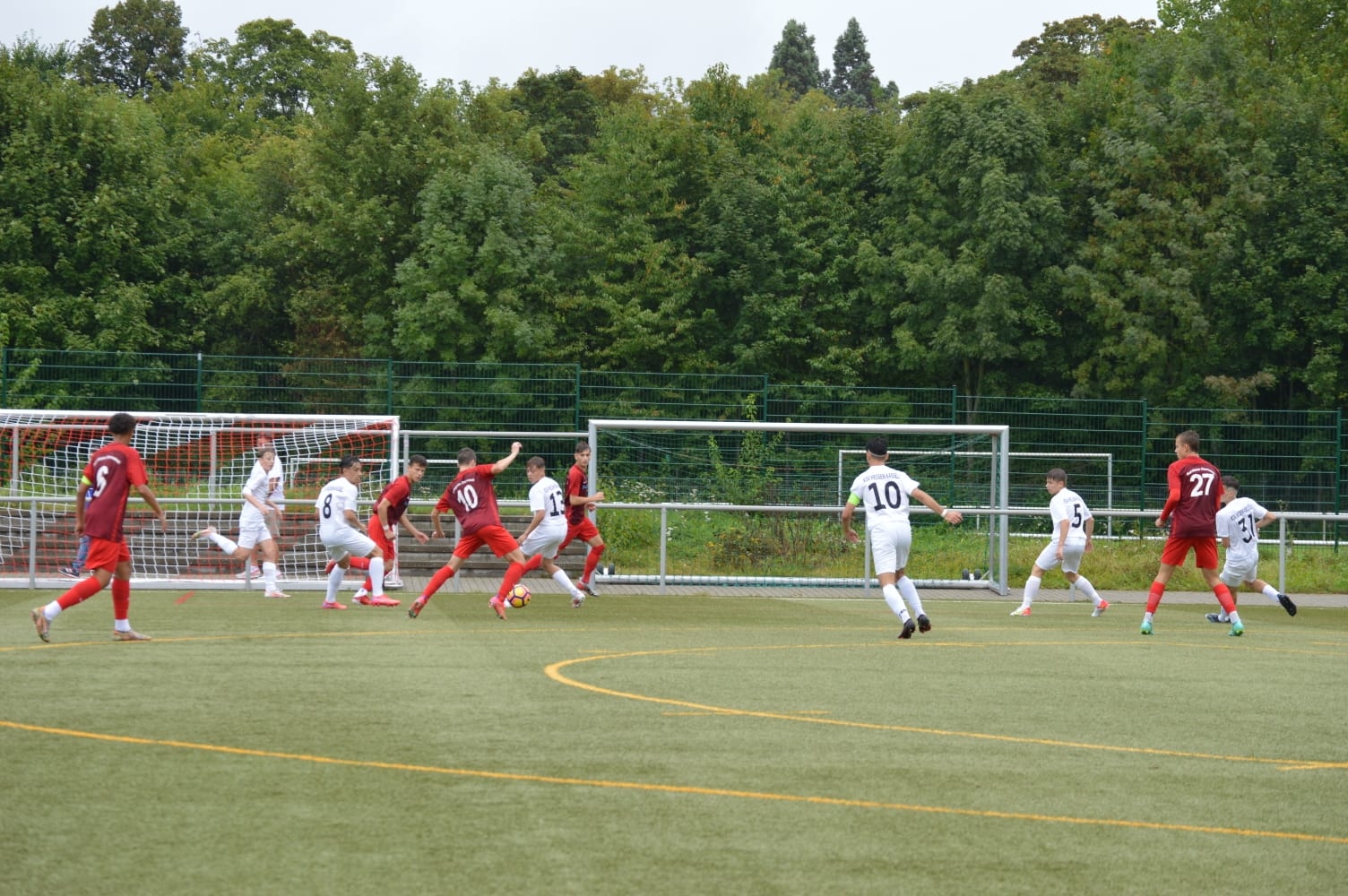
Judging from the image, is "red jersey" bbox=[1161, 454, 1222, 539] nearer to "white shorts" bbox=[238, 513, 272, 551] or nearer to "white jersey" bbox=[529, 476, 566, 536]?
"white jersey" bbox=[529, 476, 566, 536]

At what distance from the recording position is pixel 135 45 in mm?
75500

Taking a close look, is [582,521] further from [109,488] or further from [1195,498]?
[109,488]

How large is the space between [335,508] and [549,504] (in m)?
2.32

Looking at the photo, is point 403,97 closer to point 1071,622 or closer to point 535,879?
point 1071,622

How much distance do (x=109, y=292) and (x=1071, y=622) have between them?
29.6m

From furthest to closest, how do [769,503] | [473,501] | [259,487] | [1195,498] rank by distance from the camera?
1. [769,503]
2. [259,487]
3. [473,501]
4. [1195,498]

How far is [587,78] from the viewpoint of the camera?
62.4 metres

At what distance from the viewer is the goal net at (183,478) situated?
20.9 m

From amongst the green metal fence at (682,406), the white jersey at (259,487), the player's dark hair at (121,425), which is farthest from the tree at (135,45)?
the player's dark hair at (121,425)

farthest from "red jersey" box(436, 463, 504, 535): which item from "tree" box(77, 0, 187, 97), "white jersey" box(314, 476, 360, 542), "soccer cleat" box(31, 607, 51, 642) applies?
"tree" box(77, 0, 187, 97)

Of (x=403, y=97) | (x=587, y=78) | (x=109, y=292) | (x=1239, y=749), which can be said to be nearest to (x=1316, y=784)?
(x=1239, y=749)

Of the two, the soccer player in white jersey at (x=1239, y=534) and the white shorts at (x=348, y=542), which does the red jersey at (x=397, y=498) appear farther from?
the soccer player in white jersey at (x=1239, y=534)

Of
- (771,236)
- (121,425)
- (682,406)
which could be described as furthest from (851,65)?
(121,425)

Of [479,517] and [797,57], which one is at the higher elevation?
[797,57]
